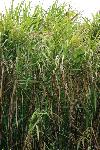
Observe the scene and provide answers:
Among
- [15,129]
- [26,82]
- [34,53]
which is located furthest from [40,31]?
[15,129]

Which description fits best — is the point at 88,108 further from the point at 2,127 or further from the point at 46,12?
the point at 46,12

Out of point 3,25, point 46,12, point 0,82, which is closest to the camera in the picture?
point 0,82

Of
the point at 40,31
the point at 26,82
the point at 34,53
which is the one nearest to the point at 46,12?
the point at 40,31

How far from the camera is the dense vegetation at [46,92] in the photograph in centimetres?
274

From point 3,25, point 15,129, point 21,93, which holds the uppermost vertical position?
point 3,25

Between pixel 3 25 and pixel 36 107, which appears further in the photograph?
pixel 3 25

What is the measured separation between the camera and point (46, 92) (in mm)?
2748

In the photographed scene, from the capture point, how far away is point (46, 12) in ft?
11.2

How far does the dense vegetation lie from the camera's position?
2.74 m

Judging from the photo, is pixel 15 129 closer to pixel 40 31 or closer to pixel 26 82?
pixel 26 82

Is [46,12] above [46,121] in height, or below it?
above

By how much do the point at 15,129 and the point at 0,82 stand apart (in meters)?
0.28

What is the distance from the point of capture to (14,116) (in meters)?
2.76

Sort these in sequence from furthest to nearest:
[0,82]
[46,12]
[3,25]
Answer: [46,12] → [3,25] → [0,82]
